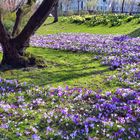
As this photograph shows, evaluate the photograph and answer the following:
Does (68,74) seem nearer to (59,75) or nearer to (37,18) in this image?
(59,75)

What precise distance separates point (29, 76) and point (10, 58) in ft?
5.14

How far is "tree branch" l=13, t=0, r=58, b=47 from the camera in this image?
11844 millimetres

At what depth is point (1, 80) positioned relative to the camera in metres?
10.3

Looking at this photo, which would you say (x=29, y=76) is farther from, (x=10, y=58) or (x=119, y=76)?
(x=119, y=76)

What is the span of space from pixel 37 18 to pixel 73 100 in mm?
4452

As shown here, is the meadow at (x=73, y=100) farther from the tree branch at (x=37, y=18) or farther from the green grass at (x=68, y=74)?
the tree branch at (x=37, y=18)

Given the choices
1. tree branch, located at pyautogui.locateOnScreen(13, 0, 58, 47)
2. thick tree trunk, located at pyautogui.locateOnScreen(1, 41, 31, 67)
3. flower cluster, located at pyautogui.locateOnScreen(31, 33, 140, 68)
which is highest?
tree branch, located at pyautogui.locateOnScreen(13, 0, 58, 47)

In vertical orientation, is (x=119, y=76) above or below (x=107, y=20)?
above

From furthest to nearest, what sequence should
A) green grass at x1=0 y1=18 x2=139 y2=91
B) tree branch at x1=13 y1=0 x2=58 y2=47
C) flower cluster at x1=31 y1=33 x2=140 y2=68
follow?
flower cluster at x1=31 y1=33 x2=140 y2=68 < tree branch at x1=13 y1=0 x2=58 y2=47 < green grass at x1=0 y1=18 x2=139 y2=91

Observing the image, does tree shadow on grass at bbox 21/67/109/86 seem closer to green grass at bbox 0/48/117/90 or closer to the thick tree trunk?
green grass at bbox 0/48/117/90

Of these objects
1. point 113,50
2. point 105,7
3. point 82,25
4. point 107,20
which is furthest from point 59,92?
point 105,7

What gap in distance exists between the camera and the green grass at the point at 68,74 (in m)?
10.2

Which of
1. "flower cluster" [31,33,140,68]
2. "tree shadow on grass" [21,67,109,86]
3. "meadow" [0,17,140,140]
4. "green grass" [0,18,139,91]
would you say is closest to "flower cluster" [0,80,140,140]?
"meadow" [0,17,140,140]

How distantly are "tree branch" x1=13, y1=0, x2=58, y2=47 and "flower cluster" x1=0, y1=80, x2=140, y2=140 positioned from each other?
10.7 feet
